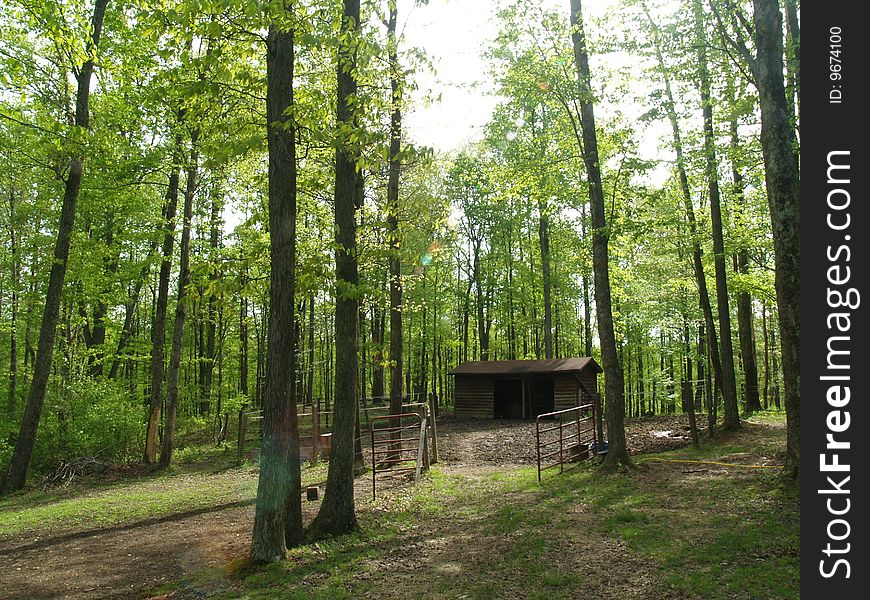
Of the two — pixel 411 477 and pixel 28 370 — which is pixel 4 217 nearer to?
pixel 28 370

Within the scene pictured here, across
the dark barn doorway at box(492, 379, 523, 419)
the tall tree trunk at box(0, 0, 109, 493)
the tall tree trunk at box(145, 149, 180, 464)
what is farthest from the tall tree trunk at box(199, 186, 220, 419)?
the dark barn doorway at box(492, 379, 523, 419)

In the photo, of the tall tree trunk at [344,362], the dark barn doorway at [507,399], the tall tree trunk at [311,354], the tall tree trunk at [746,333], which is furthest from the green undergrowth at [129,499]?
the tall tree trunk at [746,333]

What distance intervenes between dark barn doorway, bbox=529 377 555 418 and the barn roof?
3.23ft

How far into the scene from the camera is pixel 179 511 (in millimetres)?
9523

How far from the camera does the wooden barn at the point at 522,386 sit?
2309 centimetres

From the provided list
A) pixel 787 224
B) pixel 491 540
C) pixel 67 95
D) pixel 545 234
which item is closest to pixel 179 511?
pixel 491 540

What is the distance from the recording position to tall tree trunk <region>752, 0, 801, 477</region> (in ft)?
22.9

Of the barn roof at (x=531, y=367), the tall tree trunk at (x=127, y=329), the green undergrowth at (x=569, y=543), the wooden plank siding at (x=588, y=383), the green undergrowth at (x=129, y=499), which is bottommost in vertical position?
the green undergrowth at (x=129, y=499)

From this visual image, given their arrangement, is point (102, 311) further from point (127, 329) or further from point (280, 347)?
point (280, 347)

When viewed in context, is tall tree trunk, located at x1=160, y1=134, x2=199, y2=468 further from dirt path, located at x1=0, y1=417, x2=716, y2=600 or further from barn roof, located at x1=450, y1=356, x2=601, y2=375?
barn roof, located at x1=450, y1=356, x2=601, y2=375

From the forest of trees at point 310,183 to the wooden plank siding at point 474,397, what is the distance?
3877 millimetres

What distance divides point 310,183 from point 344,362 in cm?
268

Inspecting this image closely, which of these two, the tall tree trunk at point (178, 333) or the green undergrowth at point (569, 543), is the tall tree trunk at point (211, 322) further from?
the green undergrowth at point (569, 543)

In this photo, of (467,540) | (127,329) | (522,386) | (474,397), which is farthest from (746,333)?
(127,329)
